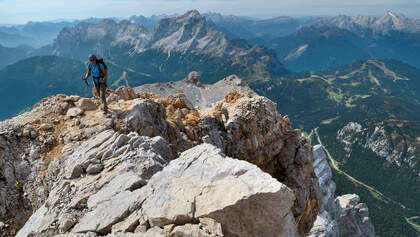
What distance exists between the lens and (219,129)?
30.7 meters

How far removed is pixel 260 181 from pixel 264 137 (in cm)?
2113

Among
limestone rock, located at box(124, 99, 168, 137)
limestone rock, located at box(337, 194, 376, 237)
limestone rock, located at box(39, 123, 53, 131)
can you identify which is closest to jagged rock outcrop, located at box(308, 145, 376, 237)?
limestone rock, located at box(337, 194, 376, 237)

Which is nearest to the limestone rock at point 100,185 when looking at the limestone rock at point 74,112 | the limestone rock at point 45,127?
the limestone rock at point 45,127

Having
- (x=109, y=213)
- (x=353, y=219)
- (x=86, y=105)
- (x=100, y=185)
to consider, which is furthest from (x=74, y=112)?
(x=353, y=219)

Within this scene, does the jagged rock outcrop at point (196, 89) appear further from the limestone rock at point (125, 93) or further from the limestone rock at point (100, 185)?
the limestone rock at point (100, 185)

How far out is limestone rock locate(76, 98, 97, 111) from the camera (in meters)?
23.4

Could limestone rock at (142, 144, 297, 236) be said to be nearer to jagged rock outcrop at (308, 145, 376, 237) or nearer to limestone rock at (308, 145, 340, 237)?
limestone rock at (308, 145, 340, 237)

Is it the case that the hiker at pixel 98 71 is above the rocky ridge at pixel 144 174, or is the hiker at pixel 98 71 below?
above

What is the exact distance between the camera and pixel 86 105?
A: 23.6m

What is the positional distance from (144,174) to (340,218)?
77.3 metres

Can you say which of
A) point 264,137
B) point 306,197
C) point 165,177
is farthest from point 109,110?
point 306,197

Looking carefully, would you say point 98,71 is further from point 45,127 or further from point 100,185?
point 100,185

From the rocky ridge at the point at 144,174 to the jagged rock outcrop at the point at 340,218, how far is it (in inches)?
1407

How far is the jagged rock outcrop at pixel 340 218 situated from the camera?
61.8 metres
